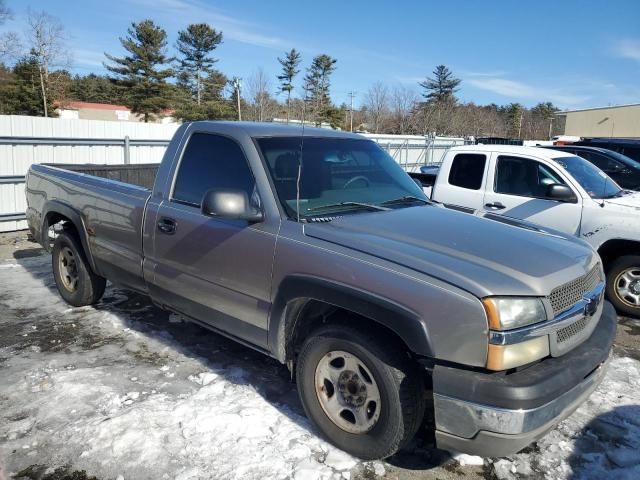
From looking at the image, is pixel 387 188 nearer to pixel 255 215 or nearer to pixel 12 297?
pixel 255 215

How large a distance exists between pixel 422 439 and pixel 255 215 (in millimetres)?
1754

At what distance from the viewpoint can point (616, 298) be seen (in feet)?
19.0

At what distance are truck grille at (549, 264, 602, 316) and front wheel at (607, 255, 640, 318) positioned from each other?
3.18m

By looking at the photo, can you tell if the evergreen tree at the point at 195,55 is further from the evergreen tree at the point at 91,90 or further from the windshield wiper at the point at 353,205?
the windshield wiper at the point at 353,205

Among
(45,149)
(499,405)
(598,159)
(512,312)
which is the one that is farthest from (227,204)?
(45,149)

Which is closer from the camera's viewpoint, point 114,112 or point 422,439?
point 422,439

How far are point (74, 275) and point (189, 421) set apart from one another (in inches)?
111

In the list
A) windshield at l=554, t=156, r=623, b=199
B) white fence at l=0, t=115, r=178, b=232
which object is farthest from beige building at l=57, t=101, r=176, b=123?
windshield at l=554, t=156, r=623, b=199

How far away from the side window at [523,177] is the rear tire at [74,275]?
501cm

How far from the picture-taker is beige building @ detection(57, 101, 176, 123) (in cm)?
4797

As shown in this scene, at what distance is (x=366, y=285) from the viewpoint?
8.66ft

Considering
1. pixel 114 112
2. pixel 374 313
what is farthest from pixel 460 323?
pixel 114 112

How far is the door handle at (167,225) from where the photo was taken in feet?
12.5

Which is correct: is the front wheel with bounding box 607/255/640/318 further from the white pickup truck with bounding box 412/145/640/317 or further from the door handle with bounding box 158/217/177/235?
the door handle with bounding box 158/217/177/235
